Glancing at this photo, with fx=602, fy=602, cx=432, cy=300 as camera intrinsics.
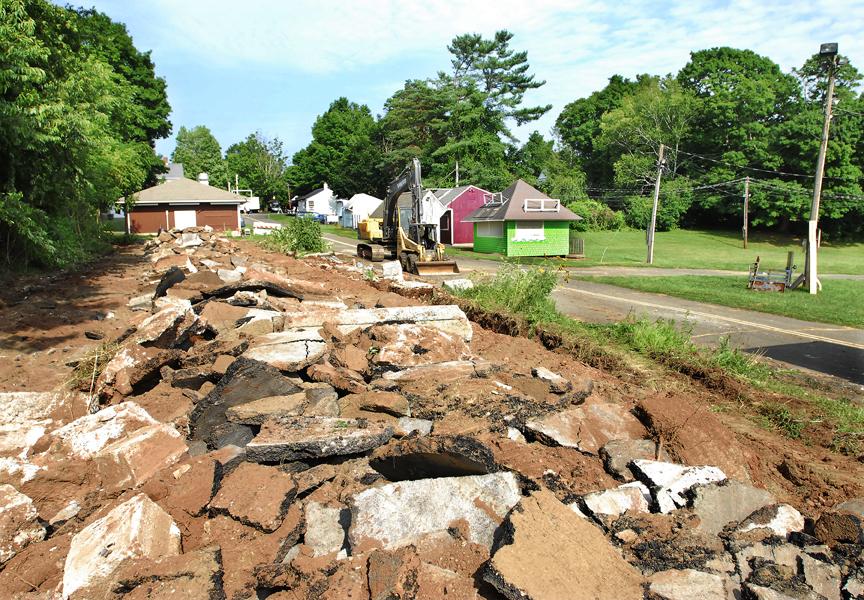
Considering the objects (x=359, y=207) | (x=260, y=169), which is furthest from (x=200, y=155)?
(x=359, y=207)

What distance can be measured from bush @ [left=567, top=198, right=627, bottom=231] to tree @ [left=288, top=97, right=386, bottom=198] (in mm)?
32714

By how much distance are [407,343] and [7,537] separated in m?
4.18

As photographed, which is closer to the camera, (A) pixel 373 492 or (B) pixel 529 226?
(A) pixel 373 492

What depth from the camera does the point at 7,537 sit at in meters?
3.41

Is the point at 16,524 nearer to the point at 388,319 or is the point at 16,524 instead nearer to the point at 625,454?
the point at 625,454

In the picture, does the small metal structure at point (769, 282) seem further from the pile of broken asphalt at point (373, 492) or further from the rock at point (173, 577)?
the rock at point (173, 577)

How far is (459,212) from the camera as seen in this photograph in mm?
41250

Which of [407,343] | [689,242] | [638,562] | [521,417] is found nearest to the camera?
[638,562]

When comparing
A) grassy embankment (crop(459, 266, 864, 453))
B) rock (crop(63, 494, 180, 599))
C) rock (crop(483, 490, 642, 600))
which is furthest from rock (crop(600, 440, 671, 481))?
rock (crop(63, 494, 180, 599))

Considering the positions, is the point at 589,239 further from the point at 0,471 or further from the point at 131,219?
the point at 0,471

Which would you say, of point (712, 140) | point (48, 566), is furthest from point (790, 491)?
point (712, 140)

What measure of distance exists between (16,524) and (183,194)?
1847 inches

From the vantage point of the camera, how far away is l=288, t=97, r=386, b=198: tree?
260 feet

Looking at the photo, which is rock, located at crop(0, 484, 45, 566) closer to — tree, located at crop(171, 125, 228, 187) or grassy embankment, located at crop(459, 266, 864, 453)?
grassy embankment, located at crop(459, 266, 864, 453)
